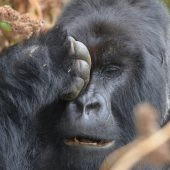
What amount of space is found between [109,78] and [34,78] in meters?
0.50

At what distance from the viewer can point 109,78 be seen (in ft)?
7.63

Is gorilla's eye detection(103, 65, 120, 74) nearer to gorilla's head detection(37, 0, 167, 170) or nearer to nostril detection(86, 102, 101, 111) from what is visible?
gorilla's head detection(37, 0, 167, 170)

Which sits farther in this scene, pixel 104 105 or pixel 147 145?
pixel 104 105

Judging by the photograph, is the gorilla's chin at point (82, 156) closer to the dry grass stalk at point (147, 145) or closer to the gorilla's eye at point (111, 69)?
the gorilla's eye at point (111, 69)

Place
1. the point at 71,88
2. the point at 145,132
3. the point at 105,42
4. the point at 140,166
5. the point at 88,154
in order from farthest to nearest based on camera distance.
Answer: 1. the point at 140,166
2. the point at 105,42
3. the point at 88,154
4. the point at 71,88
5. the point at 145,132

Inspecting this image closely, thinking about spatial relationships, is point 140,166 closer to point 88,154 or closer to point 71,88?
point 88,154

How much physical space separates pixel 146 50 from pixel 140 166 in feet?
2.01

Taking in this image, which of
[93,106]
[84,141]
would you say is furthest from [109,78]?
[84,141]

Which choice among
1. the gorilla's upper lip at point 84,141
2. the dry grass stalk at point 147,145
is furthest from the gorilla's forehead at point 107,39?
the dry grass stalk at point 147,145

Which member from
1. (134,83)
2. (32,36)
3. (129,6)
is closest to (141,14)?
(129,6)

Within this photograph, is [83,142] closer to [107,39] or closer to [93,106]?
[93,106]

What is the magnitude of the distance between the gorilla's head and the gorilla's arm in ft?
0.50

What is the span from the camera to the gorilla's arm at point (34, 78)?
1918mm

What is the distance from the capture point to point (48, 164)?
7.44 ft
